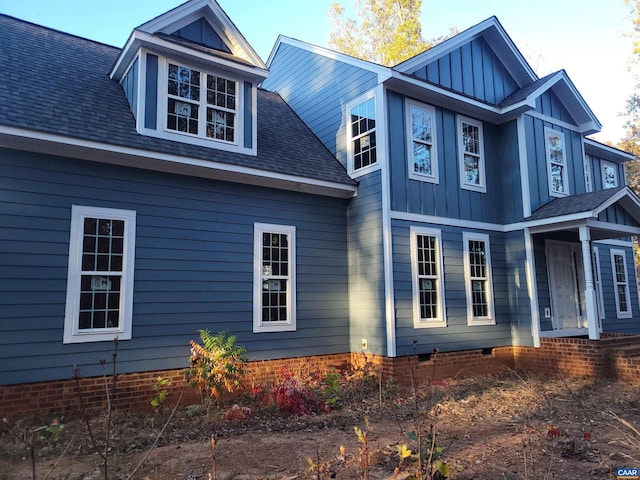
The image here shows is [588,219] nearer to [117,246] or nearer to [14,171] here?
[117,246]

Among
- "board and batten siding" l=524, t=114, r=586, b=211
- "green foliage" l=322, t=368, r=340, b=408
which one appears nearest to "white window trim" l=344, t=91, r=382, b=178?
"board and batten siding" l=524, t=114, r=586, b=211

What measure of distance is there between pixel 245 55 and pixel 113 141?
11.2 feet

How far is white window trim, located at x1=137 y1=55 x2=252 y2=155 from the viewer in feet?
26.3

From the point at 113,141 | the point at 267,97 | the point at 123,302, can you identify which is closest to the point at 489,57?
the point at 267,97

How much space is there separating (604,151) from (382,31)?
12.8 metres

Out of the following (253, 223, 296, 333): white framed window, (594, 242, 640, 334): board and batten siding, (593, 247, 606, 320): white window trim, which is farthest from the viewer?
(594, 242, 640, 334): board and batten siding

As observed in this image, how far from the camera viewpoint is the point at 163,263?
7730mm

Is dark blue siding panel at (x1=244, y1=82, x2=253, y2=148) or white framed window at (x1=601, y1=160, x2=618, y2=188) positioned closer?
dark blue siding panel at (x1=244, y1=82, x2=253, y2=148)

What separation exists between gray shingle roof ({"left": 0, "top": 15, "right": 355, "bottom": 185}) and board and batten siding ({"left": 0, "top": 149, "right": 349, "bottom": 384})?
51 cm

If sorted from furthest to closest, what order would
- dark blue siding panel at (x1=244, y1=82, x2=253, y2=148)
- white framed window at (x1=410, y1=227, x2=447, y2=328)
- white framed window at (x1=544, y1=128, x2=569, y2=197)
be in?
1. white framed window at (x1=544, y1=128, x2=569, y2=197)
2. white framed window at (x1=410, y1=227, x2=447, y2=328)
3. dark blue siding panel at (x1=244, y1=82, x2=253, y2=148)

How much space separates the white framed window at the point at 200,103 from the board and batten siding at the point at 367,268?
298cm

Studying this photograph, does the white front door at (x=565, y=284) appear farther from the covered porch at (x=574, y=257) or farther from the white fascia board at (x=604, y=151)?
the white fascia board at (x=604, y=151)

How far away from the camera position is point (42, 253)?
668 cm

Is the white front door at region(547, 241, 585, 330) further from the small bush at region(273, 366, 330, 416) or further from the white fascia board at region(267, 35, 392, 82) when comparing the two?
the small bush at region(273, 366, 330, 416)
